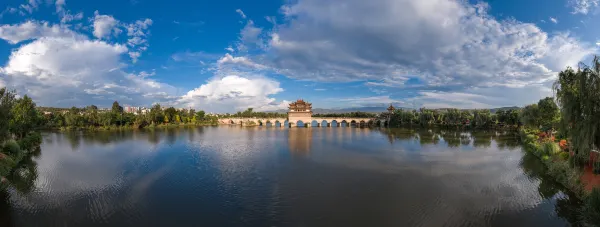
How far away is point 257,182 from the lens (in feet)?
57.1

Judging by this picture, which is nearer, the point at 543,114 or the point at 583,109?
the point at 583,109

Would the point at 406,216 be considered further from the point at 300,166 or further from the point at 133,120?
the point at 133,120

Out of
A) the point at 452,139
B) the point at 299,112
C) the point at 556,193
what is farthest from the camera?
the point at 299,112

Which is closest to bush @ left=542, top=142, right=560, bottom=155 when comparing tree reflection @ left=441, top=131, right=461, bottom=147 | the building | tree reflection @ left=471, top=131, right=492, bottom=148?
tree reflection @ left=471, top=131, right=492, bottom=148

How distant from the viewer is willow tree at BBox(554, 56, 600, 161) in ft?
39.0

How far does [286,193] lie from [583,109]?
1455 centimetres

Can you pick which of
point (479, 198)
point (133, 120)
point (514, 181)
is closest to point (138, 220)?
point (479, 198)

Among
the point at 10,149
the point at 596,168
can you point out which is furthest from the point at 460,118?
the point at 10,149

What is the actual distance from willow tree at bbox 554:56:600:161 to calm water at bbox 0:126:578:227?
3233 millimetres

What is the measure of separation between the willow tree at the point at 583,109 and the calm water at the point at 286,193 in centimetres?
323

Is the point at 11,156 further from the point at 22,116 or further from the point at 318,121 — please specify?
the point at 318,121

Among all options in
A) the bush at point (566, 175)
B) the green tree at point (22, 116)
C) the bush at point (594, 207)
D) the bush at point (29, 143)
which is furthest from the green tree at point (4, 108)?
the bush at point (566, 175)

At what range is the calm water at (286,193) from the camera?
38.6ft

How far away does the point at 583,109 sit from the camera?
1275 centimetres
